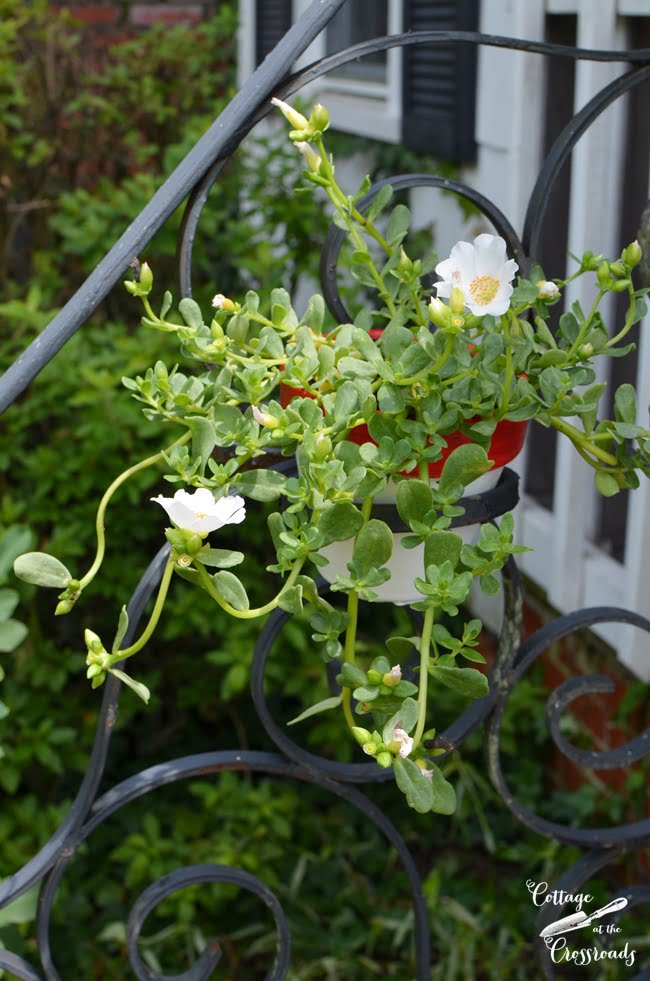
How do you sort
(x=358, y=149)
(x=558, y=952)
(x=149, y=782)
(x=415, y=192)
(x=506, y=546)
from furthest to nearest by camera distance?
(x=358, y=149)
(x=415, y=192)
(x=558, y=952)
(x=149, y=782)
(x=506, y=546)

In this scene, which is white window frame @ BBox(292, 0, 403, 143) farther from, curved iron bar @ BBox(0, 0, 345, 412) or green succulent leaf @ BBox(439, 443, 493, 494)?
green succulent leaf @ BBox(439, 443, 493, 494)

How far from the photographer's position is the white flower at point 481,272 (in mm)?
837

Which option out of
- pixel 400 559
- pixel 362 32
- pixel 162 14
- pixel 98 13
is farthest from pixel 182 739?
pixel 162 14

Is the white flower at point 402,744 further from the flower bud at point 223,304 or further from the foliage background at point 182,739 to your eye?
the foliage background at point 182,739

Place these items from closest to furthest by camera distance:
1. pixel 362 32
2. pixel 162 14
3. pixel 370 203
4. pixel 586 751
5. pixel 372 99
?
pixel 370 203
pixel 586 751
pixel 372 99
pixel 362 32
pixel 162 14

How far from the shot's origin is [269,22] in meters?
4.64

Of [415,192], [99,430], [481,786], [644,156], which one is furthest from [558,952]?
[415,192]

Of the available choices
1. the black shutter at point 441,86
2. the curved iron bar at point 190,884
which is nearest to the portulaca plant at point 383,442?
the curved iron bar at point 190,884

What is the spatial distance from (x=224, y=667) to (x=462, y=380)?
69.6 inches

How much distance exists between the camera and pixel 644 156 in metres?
2.11

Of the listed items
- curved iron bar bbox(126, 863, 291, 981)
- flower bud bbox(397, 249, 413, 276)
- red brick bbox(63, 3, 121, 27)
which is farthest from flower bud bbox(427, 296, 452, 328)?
red brick bbox(63, 3, 121, 27)

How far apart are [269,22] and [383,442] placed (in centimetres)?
424

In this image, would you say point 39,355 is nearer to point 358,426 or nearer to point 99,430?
point 358,426

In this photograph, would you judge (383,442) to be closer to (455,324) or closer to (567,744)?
(455,324)
